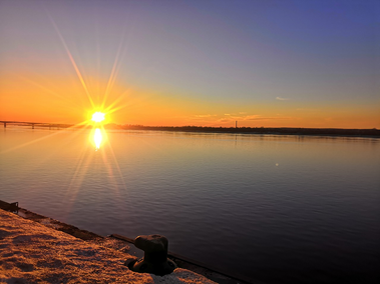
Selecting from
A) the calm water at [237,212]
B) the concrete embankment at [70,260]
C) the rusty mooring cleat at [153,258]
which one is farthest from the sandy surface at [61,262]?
the calm water at [237,212]

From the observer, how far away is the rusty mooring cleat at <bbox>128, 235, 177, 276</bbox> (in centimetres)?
840

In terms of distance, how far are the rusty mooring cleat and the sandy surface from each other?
240 mm

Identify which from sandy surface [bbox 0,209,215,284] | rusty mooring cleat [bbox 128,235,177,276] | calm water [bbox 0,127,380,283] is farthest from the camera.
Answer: calm water [bbox 0,127,380,283]

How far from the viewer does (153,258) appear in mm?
8453

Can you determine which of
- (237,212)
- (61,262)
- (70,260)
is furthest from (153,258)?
(237,212)

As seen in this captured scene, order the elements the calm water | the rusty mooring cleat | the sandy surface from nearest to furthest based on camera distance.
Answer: the sandy surface, the rusty mooring cleat, the calm water

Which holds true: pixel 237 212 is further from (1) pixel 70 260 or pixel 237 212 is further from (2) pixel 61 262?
(2) pixel 61 262

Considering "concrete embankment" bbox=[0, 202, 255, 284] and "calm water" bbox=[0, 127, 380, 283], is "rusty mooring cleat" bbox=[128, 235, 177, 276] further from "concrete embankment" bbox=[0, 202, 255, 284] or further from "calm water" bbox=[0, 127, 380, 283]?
"calm water" bbox=[0, 127, 380, 283]

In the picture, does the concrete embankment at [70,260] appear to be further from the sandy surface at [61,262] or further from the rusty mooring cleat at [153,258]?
the rusty mooring cleat at [153,258]

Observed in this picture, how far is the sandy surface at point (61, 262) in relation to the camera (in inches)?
295

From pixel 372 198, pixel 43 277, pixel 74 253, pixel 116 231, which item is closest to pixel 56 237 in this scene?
pixel 74 253

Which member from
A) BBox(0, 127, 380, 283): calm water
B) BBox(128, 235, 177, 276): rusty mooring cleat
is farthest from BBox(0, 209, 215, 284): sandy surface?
BBox(0, 127, 380, 283): calm water

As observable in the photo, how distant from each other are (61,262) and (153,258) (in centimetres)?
281

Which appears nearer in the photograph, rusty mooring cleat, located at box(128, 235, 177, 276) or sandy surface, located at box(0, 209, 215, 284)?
sandy surface, located at box(0, 209, 215, 284)
